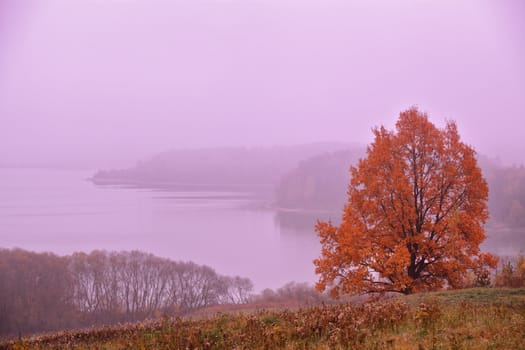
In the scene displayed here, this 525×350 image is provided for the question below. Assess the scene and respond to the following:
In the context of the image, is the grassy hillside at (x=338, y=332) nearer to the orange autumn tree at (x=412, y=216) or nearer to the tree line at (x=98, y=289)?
the orange autumn tree at (x=412, y=216)

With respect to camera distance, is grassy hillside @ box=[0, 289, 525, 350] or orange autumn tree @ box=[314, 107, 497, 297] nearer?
grassy hillside @ box=[0, 289, 525, 350]

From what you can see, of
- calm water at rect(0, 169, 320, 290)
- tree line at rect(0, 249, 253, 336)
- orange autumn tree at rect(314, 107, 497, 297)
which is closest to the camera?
orange autumn tree at rect(314, 107, 497, 297)

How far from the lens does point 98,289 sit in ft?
254

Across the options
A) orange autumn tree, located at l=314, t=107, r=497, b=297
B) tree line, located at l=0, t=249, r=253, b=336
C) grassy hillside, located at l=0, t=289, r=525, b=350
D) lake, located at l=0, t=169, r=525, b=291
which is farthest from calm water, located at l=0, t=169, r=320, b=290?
grassy hillside, located at l=0, t=289, r=525, b=350

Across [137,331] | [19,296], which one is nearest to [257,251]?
[19,296]

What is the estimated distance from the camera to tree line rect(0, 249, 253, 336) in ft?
223

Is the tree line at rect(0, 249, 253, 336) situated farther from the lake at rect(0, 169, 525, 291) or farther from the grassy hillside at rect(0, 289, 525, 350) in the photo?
the grassy hillside at rect(0, 289, 525, 350)

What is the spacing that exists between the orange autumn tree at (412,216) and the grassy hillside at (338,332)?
24.8 ft

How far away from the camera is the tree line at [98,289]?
6788cm

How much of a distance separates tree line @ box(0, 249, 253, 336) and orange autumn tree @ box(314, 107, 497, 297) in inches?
2078

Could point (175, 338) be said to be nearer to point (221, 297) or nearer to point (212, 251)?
point (221, 297)

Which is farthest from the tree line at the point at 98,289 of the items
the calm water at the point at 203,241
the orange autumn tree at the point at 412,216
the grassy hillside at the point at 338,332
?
the grassy hillside at the point at 338,332

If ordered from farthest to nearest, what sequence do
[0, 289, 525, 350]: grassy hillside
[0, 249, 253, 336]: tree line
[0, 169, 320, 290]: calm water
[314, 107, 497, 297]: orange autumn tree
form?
[0, 169, 320, 290]: calm water < [0, 249, 253, 336]: tree line < [314, 107, 497, 297]: orange autumn tree < [0, 289, 525, 350]: grassy hillside

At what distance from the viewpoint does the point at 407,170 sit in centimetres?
2253
